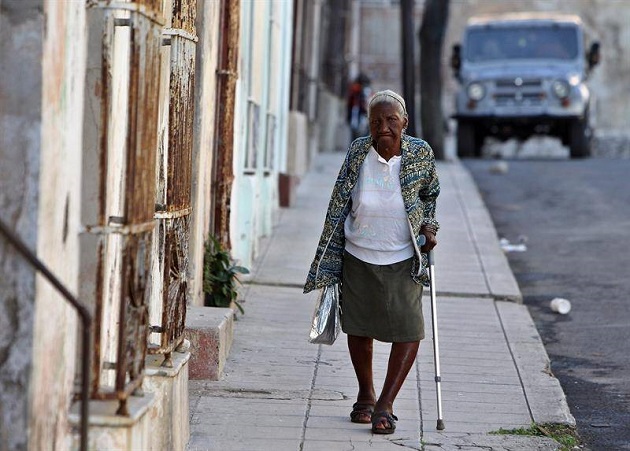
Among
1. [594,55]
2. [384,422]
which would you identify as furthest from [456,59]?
[384,422]

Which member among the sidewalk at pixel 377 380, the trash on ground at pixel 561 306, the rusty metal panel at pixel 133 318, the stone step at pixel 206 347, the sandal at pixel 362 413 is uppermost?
the rusty metal panel at pixel 133 318

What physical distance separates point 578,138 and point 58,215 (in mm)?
24545

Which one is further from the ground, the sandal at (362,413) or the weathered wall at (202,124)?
the weathered wall at (202,124)

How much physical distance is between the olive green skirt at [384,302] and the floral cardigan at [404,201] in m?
0.07

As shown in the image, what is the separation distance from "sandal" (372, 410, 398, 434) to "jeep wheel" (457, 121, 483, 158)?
2294cm

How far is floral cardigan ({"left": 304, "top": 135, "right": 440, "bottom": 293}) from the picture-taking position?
654 centimetres

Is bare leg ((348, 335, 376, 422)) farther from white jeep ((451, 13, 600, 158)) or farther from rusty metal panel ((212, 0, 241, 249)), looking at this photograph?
white jeep ((451, 13, 600, 158))

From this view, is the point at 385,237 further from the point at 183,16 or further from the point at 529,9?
the point at 529,9

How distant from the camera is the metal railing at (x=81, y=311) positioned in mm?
4223

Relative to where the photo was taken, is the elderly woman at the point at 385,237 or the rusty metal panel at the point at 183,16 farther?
the elderly woman at the point at 385,237

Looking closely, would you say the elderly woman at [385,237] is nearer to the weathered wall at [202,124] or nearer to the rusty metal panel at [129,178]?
the rusty metal panel at [129,178]

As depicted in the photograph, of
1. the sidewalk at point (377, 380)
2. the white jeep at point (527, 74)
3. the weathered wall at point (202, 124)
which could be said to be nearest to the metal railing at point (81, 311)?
the sidewalk at point (377, 380)

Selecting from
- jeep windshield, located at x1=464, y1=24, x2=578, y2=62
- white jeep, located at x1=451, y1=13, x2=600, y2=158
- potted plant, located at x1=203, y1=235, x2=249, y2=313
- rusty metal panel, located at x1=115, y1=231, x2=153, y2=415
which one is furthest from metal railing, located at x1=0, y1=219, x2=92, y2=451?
jeep windshield, located at x1=464, y1=24, x2=578, y2=62

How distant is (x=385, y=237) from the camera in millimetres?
6578
